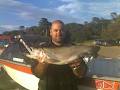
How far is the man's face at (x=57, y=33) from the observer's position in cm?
589

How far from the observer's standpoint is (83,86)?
6.79 meters

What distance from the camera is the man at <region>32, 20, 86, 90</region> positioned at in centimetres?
586

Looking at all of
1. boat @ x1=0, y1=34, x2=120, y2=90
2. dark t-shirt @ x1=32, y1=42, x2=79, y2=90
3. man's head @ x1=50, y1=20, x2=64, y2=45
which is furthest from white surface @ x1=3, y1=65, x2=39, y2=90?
man's head @ x1=50, y1=20, x2=64, y2=45

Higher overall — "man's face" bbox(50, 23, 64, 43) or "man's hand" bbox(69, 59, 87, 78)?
"man's face" bbox(50, 23, 64, 43)

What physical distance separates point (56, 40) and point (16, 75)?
16.0 ft

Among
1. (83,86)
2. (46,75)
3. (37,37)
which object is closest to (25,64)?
(37,37)

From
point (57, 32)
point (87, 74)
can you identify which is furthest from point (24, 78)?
point (57, 32)

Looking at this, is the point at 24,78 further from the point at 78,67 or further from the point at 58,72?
the point at 78,67

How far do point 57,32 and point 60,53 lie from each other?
31 cm

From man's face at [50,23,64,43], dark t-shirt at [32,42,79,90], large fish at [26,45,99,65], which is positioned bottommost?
dark t-shirt at [32,42,79,90]

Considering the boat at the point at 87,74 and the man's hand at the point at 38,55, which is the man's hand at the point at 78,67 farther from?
the boat at the point at 87,74

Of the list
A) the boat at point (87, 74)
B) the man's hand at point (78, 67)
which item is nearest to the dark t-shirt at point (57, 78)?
the man's hand at point (78, 67)

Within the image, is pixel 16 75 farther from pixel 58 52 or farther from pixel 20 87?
pixel 58 52

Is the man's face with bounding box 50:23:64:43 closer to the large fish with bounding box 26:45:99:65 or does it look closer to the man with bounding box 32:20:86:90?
the man with bounding box 32:20:86:90
